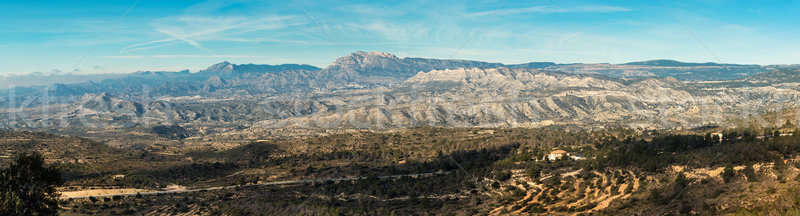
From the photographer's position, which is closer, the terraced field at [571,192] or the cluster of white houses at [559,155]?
the terraced field at [571,192]

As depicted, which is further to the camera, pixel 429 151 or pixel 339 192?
pixel 429 151

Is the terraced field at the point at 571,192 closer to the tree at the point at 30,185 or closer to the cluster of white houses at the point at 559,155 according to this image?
the cluster of white houses at the point at 559,155

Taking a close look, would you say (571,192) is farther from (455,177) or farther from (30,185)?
(30,185)

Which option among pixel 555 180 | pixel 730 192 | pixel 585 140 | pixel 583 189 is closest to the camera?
pixel 730 192

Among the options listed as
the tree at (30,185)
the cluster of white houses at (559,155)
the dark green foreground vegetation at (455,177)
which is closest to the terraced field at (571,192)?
the dark green foreground vegetation at (455,177)

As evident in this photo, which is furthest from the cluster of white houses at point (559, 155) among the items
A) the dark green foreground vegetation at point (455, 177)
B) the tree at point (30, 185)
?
the tree at point (30, 185)

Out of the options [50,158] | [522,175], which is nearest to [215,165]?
[50,158]

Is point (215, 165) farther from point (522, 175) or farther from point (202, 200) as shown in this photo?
point (522, 175)

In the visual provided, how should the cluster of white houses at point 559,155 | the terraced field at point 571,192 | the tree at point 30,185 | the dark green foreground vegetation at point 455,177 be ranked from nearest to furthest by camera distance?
1. the tree at point 30,185
2. the dark green foreground vegetation at point 455,177
3. the terraced field at point 571,192
4. the cluster of white houses at point 559,155

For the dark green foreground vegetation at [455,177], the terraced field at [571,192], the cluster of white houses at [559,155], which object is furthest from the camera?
the cluster of white houses at [559,155]

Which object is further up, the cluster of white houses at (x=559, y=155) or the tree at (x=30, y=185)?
the tree at (x=30, y=185)
